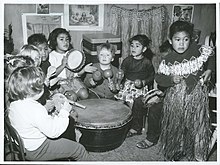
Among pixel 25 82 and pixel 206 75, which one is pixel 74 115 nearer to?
pixel 25 82

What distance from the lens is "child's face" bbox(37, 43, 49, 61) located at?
1.43 metres

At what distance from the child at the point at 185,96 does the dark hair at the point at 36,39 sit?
0.53m

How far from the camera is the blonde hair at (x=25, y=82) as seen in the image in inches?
53.4

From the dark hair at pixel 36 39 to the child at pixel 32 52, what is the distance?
0.06 feet

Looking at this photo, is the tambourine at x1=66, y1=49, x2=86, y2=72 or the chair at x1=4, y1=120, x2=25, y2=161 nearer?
the chair at x1=4, y1=120, x2=25, y2=161

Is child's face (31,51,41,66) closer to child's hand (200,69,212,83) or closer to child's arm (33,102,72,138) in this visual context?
child's arm (33,102,72,138)

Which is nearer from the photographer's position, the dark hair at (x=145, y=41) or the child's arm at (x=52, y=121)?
the child's arm at (x=52, y=121)

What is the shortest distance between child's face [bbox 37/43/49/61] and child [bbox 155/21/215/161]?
497 mm

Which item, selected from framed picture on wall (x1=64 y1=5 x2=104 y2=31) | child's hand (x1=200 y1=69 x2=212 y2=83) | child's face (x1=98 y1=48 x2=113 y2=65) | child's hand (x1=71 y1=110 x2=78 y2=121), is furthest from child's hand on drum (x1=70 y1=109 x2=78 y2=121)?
child's hand (x1=200 y1=69 x2=212 y2=83)

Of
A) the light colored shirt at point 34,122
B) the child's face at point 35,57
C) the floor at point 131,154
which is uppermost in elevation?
the child's face at point 35,57

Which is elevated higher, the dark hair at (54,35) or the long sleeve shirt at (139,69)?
the dark hair at (54,35)

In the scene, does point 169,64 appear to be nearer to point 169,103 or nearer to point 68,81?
point 169,103

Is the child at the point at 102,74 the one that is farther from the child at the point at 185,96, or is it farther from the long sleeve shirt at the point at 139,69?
the child at the point at 185,96

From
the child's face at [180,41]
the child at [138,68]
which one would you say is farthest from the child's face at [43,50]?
the child's face at [180,41]
